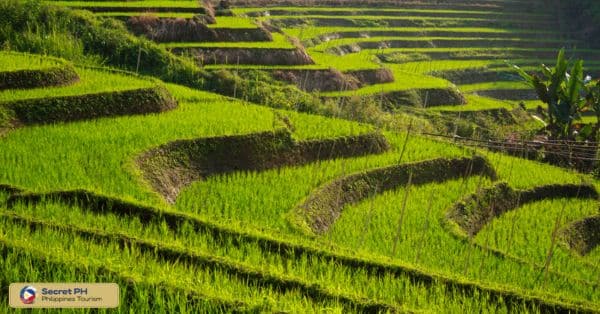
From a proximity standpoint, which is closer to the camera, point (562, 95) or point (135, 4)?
point (562, 95)

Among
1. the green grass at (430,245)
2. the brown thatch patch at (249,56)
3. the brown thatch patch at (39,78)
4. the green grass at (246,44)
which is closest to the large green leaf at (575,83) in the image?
the green grass at (430,245)

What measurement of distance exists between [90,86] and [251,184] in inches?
136

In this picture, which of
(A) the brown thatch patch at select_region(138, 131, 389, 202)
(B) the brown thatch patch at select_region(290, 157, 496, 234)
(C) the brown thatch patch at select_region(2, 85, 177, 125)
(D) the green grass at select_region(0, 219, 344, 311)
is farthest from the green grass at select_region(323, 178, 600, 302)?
(C) the brown thatch patch at select_region(2, 85, 177, 125)

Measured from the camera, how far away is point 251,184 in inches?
351

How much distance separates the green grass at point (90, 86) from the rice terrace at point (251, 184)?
6 cm

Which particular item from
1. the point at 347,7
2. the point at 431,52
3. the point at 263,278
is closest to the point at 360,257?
the point at 263,278

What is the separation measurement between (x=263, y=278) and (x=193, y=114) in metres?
6.25

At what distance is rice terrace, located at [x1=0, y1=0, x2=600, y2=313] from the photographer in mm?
4883

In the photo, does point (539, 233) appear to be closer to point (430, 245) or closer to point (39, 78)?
point (430, 245)

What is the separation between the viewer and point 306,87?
59.8ft

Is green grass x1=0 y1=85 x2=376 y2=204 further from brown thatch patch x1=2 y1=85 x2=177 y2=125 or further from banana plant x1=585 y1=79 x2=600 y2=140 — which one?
banana plant x1=585 y1=79 x2=600 y2=140

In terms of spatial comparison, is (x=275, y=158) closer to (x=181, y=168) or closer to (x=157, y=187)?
(x=181, y=168)

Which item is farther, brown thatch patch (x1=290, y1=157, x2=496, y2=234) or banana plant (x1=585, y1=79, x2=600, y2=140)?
banana plant (x1=585, y1=79, x2=600, y2=140)

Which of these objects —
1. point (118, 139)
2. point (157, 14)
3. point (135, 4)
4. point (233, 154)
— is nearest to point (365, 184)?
point (233, 154)
